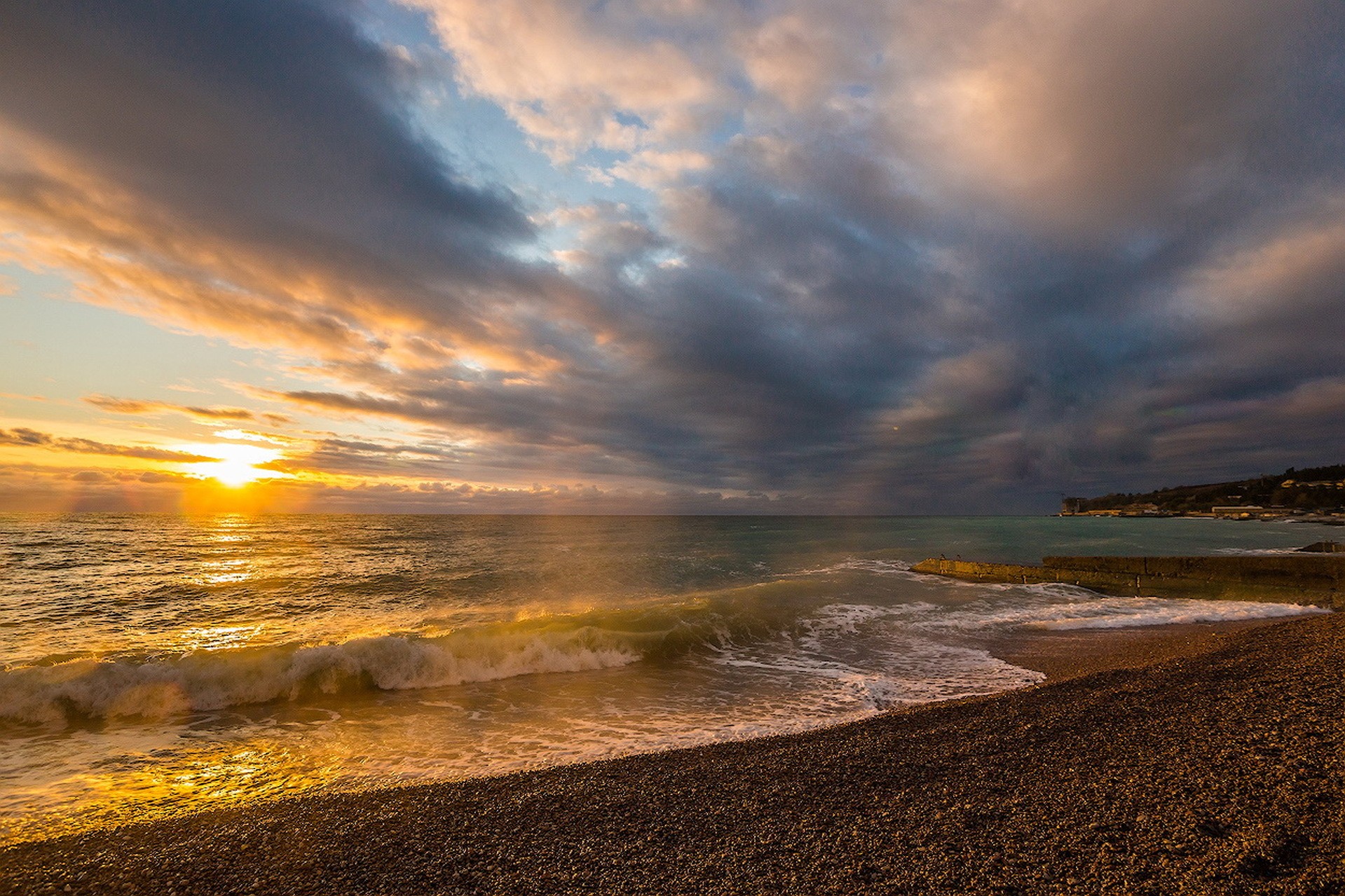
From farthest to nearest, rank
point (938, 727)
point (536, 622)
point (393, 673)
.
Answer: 1. point (536, 622)
2. point (393, 673)
3. point (938, 727)

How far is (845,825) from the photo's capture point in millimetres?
5355

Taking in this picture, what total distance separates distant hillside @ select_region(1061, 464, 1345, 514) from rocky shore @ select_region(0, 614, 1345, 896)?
548 feet

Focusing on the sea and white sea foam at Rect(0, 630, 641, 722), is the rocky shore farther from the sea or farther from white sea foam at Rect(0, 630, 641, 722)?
white sea foam at Rect(0, 630, 641, 722)

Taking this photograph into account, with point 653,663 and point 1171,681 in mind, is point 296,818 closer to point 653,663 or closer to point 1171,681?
point 653,663

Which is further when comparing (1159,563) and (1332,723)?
(1159,563)

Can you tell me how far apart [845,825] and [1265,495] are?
213345mm

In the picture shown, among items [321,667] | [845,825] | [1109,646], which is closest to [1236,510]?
[1109,646]

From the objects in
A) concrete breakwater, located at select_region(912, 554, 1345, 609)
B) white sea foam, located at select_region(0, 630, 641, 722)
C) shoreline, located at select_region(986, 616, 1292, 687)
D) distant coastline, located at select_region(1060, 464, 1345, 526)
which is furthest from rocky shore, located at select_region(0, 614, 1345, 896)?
distant coastline, located at select_region(1060, 464, 1345, 526)

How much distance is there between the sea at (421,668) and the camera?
8.19 m

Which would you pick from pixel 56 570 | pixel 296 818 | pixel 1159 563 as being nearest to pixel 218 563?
pixel 56 570

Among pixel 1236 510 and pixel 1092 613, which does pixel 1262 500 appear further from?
pixel 1092 613

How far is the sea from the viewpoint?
8.19 metres

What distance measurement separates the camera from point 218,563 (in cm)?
3547

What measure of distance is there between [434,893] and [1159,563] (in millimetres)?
34282
